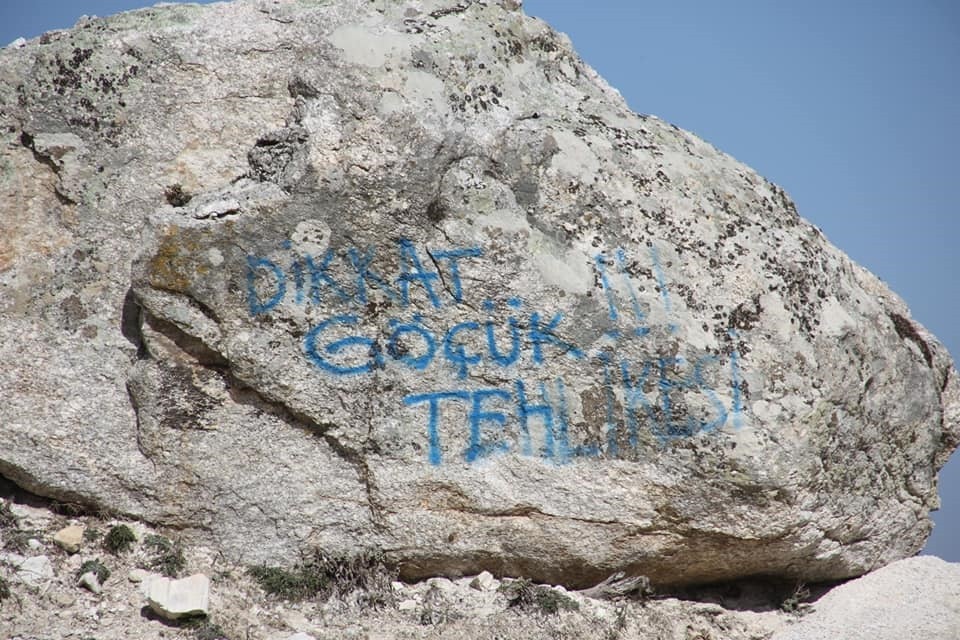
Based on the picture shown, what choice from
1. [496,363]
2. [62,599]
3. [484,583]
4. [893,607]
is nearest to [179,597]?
[62,599]

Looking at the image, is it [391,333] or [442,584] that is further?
[442,584]

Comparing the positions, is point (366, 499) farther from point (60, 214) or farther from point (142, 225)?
point (60, 214)

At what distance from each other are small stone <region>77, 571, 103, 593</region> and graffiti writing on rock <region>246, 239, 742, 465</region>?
1.75 meters

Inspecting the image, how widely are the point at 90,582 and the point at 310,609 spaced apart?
1.26 metres

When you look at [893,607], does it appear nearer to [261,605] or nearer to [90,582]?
[261,605]

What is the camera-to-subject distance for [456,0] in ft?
22.7

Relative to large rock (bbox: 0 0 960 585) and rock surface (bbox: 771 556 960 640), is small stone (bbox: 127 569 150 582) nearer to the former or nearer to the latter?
large rock (bbox: 0 0 960 585)

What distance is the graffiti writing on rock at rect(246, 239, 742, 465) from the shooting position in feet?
20.5

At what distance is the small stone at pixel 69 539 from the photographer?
607cm

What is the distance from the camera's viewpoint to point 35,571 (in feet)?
19.2

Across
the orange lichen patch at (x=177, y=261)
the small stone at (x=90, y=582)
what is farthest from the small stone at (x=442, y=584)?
the orange lichen patch at (x=177, y=261)

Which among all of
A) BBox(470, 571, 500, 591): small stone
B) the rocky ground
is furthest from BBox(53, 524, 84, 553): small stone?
BBox(470, 571, 500, 591): small stone

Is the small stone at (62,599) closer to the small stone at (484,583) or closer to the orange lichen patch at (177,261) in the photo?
the orange lichen patch at (177,261)

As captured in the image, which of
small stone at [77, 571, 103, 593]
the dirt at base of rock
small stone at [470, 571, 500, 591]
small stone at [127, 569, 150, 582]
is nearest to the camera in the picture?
the dirt at base of rock
